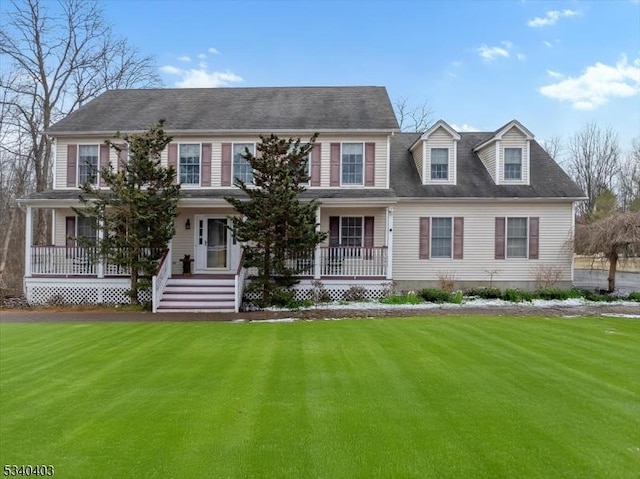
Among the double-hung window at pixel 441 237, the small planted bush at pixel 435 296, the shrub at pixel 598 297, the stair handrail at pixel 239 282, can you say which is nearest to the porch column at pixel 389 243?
the small planted bush at pixel 435 296

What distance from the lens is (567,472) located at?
11.3 ft

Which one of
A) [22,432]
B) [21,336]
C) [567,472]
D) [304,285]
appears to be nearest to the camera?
[567,472]

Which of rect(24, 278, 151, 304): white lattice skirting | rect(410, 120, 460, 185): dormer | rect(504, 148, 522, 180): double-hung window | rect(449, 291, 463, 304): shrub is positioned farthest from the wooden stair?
rect(504, 148, 522, 180): double-hung window

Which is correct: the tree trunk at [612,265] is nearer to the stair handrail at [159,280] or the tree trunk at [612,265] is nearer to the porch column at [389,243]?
the porch column at [389,243]

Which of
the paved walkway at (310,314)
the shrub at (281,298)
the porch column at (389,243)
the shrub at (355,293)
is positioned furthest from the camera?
the porch column at (389,243)

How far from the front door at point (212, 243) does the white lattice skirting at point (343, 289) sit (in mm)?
3693

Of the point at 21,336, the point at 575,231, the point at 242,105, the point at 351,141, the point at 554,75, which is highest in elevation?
the point at 554,75

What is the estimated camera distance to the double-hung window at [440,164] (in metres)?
17.6

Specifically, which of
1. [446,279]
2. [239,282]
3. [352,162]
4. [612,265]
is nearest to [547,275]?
[612,265]

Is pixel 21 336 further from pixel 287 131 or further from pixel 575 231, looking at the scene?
pixel 575 231

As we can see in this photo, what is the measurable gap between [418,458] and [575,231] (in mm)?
16367

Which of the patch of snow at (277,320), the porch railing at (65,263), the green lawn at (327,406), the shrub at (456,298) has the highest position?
the porch railing at (65,263)

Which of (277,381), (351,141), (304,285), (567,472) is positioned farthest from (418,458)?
(351,141)

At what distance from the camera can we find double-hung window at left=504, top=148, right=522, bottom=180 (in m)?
17.5
